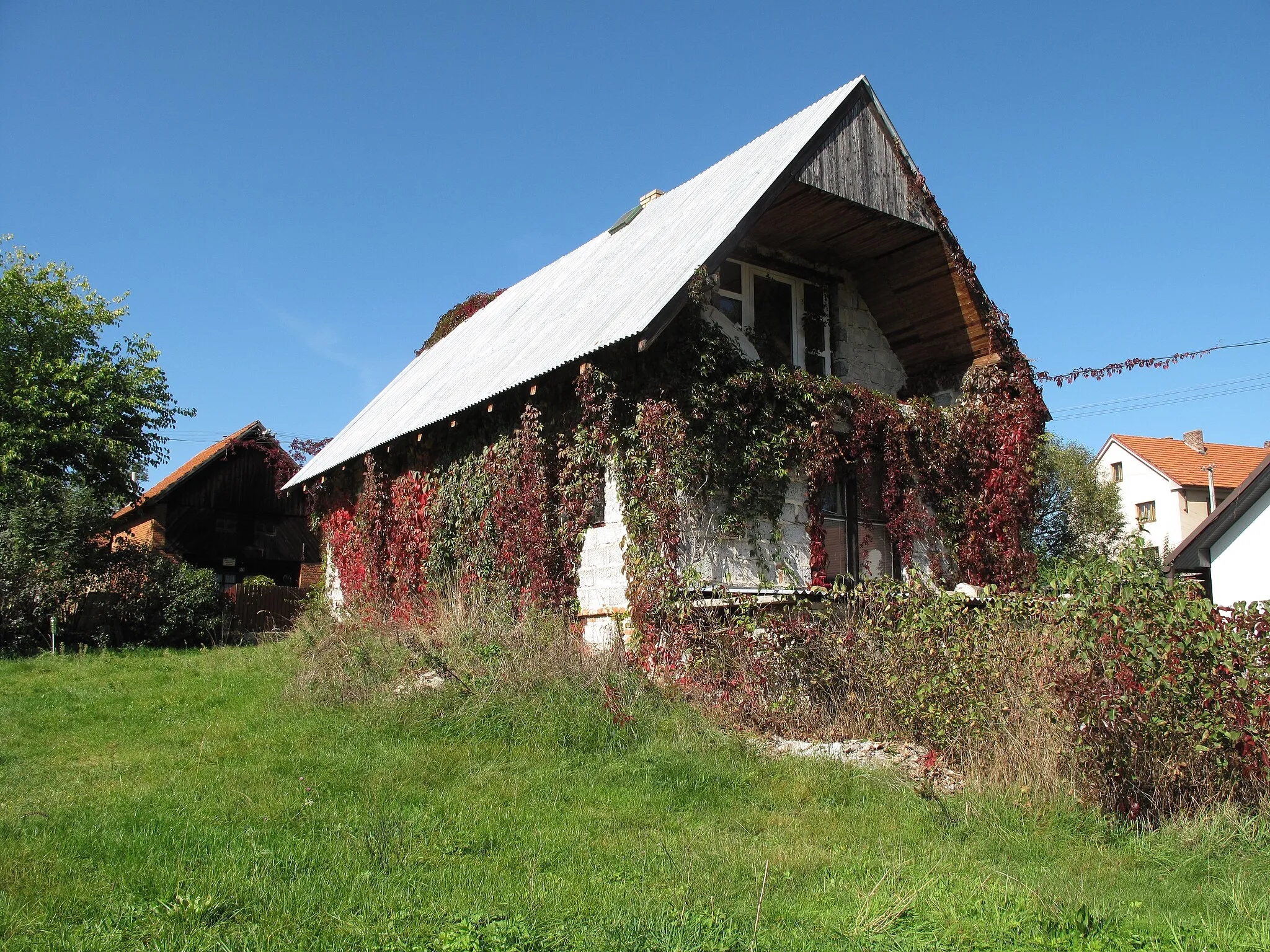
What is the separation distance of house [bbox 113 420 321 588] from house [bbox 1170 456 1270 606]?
2233cm

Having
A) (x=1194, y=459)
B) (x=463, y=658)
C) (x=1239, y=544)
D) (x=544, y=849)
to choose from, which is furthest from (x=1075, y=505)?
(x=544, y=849)

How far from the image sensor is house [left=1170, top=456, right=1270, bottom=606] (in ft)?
60.8

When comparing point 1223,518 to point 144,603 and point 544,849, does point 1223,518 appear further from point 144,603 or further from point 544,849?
point 144,603

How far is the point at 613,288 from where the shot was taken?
1303cm

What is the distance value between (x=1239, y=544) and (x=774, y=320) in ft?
39.0

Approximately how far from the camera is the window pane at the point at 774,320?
13.0m

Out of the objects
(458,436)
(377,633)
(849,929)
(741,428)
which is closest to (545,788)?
(849,929)

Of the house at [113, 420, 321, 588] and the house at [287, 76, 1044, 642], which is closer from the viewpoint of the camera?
the house at [287, 76, 1044, 642]

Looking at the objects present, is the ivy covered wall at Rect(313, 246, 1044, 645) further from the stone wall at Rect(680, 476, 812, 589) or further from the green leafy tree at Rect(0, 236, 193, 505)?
the green leafy tree at Rect(0, 236, 193, 505)

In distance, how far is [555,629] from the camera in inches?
386

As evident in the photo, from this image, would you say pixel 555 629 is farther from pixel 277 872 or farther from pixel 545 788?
pixel 277 872

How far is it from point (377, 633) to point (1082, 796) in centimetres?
728

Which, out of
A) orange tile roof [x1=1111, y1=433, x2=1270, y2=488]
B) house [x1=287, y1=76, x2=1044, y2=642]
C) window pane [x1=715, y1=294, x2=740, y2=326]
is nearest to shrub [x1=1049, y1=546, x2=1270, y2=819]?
house [x1=287, y1=76, x2=1044, y2=642]

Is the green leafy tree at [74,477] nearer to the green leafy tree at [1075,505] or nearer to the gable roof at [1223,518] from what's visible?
the gable roof at [1223,518]
